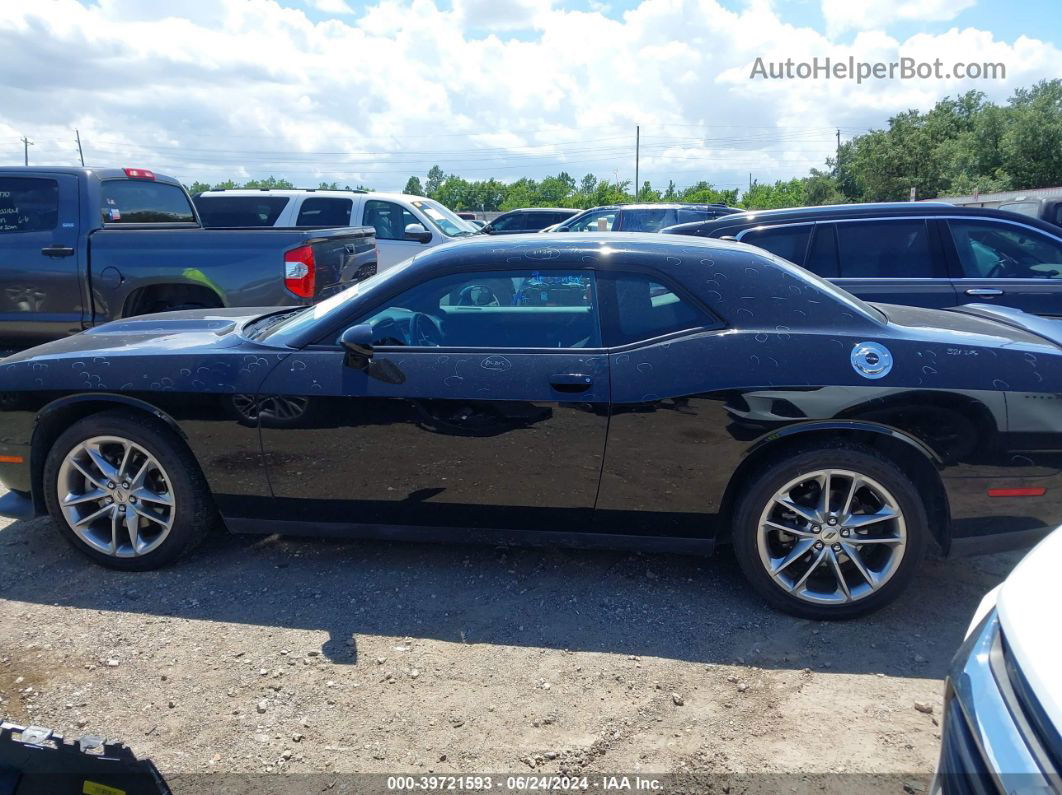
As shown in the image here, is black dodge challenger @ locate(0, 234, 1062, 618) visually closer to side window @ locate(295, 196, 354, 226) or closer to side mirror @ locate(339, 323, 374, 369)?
side mirror @ locate(339, 323, 374, 369)

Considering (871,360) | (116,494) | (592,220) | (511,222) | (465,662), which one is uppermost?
(511,222)

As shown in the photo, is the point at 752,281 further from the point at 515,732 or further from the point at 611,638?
the point at 515,732

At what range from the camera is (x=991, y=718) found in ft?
4.99

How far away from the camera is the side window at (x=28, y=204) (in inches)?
268

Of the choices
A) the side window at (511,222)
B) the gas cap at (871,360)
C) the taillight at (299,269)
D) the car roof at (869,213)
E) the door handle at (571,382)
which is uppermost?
the side window at (511,222)

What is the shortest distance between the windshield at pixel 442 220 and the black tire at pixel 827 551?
842 centimetres

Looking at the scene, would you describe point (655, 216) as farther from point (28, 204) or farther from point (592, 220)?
point (28, 204)

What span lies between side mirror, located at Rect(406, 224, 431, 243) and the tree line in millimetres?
8847

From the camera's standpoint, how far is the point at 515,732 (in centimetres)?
261

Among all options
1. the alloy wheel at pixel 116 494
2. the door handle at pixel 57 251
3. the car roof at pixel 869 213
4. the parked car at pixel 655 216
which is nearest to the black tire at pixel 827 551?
the alloy wheel at pixel 116 494

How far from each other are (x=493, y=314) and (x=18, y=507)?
248 cm

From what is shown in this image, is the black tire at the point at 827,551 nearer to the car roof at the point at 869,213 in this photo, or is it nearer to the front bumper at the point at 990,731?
the front bumper at the point at 990,731

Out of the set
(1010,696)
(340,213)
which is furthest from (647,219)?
(1010,696)

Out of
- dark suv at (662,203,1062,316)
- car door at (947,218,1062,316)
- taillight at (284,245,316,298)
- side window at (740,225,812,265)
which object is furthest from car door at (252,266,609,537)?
car door at (947,218,1062,316)
